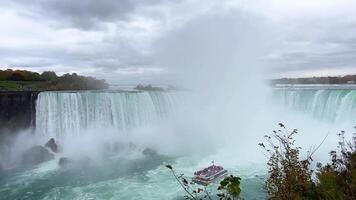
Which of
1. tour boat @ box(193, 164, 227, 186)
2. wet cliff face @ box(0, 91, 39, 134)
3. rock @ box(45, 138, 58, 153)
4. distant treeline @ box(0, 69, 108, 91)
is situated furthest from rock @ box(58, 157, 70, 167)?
distant treeline @ box(0, 69, 108, 91)

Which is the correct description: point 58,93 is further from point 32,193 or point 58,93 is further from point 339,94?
point 339,94

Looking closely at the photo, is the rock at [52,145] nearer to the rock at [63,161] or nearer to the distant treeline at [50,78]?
the rock at [63,161]

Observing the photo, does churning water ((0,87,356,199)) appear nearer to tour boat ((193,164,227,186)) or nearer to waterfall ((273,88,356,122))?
waterfall ((273,88,356,122))

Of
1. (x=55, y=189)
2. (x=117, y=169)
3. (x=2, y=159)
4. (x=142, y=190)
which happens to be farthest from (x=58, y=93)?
(x=142, y=190)

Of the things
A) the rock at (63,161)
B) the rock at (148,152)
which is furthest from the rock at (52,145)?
the rock at (148,152)

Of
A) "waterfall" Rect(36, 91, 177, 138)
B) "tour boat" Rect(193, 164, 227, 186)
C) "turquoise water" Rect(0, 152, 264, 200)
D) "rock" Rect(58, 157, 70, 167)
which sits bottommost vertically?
"turquoise water" Rect(0, 152, 264, 200)

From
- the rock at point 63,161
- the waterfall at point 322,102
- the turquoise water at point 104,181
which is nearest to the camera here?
the turquoise water at point 104,181
